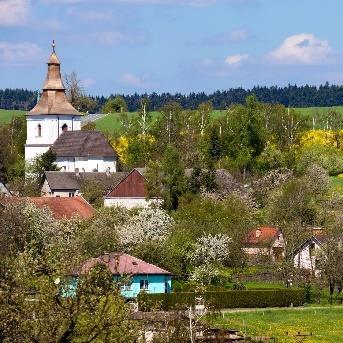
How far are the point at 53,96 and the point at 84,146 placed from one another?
667 cm

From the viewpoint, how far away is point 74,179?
262 ft

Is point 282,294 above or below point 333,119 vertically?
below

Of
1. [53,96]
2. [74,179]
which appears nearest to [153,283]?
[74,179]

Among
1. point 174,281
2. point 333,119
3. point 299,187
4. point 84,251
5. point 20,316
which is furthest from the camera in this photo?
point 333,119

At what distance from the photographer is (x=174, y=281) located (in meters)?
55.7

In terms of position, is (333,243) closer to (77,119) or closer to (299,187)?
(299,187)

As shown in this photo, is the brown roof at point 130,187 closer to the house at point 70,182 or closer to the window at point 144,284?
the house at point 70,182

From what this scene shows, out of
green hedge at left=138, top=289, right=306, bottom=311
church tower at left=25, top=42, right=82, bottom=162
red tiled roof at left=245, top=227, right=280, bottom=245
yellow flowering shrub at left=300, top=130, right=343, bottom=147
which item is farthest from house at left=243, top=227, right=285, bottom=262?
yellow flowering shrub at left=300, top=130, right=343, bottom=147

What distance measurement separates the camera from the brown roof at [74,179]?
7888 cm

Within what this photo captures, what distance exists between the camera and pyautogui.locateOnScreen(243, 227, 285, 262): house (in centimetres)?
6297

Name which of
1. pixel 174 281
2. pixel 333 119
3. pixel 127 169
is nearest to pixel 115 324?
pixel 174 281

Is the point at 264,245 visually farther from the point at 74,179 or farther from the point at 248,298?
the point at 74,179

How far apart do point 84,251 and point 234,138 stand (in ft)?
135

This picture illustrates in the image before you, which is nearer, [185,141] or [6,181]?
[6,181]
